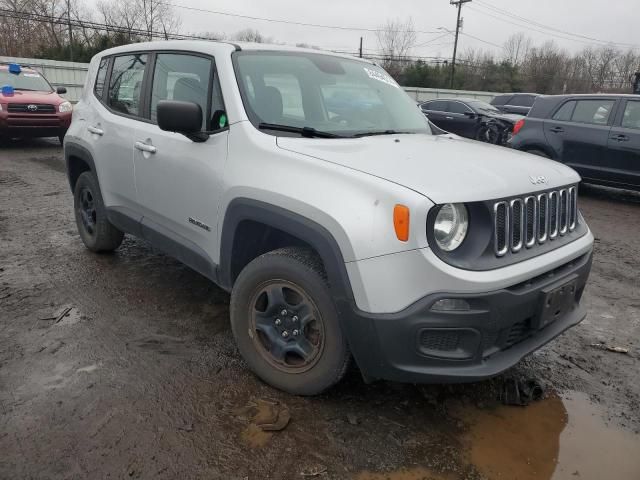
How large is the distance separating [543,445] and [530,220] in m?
1.09

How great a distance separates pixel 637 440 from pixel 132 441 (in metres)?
2.45

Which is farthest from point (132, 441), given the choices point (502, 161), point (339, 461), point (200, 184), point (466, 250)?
point (502, 161)

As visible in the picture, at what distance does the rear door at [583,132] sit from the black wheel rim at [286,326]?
7.15 meters

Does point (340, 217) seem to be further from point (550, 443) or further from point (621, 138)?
point (621, 138)

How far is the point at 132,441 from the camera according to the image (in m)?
2.41

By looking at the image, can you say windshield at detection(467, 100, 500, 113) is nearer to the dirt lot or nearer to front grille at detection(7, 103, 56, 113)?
front grille at detection(7, 103, 56, 113)

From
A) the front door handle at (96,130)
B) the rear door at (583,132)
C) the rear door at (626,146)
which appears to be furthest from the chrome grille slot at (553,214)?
the rear door at (583,132)

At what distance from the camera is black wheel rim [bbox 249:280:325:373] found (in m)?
2.60

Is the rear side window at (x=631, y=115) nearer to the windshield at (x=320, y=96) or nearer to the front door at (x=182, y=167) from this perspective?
the windshield at (x=320, y=96)

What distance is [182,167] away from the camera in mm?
3256

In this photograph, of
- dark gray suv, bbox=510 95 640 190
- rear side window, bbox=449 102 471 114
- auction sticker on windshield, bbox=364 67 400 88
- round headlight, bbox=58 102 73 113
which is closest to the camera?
auction sticker on windshield, bbox=364 67 400 88

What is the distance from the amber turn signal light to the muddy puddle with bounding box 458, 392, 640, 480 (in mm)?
1101

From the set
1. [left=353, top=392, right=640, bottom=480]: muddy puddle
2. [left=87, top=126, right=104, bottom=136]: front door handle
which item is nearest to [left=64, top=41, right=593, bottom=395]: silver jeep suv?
[left=87, top=126, right=104, bottom=136]: front door handle

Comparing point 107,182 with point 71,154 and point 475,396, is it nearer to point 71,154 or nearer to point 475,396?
point 71,154
